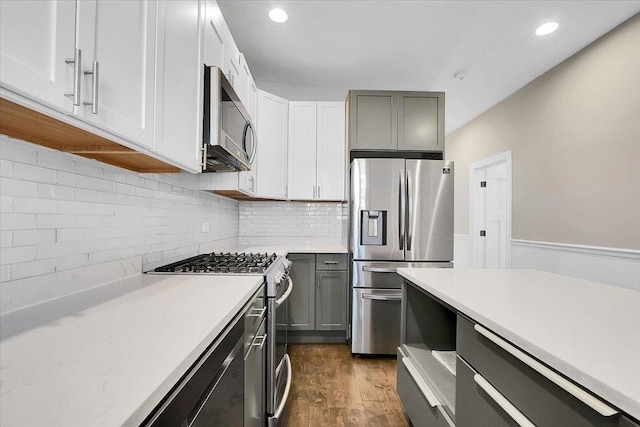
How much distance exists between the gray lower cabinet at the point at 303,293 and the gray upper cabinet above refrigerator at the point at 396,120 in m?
1.21

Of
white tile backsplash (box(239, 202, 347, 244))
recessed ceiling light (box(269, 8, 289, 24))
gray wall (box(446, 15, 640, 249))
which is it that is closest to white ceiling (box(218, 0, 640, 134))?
recessed ceiling light (box(269, 8, 289, 24))

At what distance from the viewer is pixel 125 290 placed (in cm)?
119

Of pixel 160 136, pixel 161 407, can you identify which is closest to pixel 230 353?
pixel 161 407

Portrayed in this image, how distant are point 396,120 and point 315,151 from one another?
854 mm

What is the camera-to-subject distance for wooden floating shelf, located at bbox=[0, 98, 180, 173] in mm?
705

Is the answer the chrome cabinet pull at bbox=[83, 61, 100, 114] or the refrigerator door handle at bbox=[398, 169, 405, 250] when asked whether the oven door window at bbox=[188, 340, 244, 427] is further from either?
the refrigerator door handle at bbox=[398, 169, 405, 250]

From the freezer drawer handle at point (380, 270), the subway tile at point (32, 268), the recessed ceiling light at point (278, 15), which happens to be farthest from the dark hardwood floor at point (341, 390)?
the recessed ceiling light at point (278, 15)

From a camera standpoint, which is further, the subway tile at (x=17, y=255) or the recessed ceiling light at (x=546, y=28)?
the recessed ceiling light at (x=546, y=28)

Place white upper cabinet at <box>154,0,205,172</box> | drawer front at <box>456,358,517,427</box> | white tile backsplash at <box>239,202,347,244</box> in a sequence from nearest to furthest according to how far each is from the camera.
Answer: drawer front at <box>456,358,517,427</box>
white upper cabinet at <box>154,0,205,172</box>
white tile backsplash at <box>239,202,347,244</box>

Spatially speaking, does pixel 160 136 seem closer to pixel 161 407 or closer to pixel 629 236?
pixel 161 407

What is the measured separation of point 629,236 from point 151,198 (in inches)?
129

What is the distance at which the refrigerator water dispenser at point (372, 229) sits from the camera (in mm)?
2771

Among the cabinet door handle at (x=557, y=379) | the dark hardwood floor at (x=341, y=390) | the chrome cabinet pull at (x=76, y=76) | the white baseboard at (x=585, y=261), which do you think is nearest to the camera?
the cabinet door handle at (x=557, y=379)

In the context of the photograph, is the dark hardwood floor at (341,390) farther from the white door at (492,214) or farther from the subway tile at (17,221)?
the white door at (492,214)
